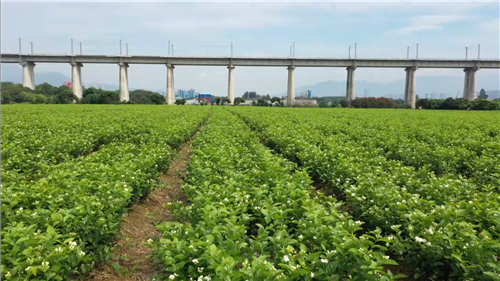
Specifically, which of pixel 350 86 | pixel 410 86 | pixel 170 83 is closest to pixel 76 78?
pixel 170 83

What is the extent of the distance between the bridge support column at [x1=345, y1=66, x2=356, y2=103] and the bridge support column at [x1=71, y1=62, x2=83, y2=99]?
60.3m

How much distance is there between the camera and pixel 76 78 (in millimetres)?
76188

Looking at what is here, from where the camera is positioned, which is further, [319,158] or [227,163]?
[319,158]

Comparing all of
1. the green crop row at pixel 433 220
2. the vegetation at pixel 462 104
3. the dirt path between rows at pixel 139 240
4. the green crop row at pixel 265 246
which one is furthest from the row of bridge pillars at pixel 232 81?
the green crop row at pixel 265 246

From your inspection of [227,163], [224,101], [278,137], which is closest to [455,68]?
[224,101]

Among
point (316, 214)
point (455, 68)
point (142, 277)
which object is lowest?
point (142, 277)

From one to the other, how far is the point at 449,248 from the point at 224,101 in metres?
79.3

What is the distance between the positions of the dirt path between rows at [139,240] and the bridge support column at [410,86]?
78.2 metres

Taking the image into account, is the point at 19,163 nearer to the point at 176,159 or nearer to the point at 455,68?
the point at 176,159

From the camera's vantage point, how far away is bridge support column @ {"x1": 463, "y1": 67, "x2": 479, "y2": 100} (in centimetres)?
7625

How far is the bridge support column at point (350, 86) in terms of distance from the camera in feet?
255

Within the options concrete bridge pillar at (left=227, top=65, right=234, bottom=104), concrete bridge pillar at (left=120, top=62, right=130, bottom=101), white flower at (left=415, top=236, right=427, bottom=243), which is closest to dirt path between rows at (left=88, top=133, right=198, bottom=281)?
white flower at (left=415, top=236, right=427, bottom=243)

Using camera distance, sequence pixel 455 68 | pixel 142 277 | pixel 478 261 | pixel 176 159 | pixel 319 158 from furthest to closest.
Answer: pixel 455 68 < pixel 176 159 < pixel 319 158 < pixel 142 277 < pixel 478 261

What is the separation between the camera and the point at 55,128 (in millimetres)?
13180
